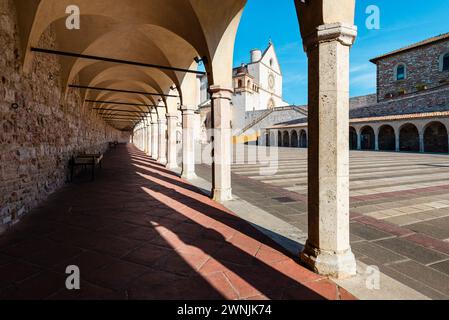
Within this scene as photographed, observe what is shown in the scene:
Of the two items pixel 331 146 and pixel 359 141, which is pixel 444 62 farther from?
pixel 331 146

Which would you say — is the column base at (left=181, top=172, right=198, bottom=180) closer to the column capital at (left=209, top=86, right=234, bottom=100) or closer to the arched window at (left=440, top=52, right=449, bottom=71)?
the column capital at (left=209, top=86, right=234, bottom=100)

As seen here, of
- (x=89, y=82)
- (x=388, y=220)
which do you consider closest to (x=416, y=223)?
(x=388, y=220)

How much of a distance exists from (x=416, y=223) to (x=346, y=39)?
315 cm

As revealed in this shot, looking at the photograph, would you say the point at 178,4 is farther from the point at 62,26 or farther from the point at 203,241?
the point at 203,241

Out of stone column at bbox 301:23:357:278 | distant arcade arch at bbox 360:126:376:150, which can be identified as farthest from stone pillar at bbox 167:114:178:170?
distant arcade arch at bbox 360:126:376:150

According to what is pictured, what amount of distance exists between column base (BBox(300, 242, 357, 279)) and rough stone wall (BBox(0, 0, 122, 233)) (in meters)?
4.11

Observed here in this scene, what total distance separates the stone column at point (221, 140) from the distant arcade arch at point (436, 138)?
2404cm

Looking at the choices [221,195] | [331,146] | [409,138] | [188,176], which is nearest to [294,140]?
[409,138]

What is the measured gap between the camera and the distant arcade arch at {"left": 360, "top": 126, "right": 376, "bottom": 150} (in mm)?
Answer: 26562

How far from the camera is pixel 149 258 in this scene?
8.69 feet

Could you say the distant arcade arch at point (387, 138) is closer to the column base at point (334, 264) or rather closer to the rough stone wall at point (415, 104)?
the rough stone wall at point (415, 104)

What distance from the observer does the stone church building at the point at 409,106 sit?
21.5 meters

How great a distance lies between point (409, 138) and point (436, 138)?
2.08 metres
